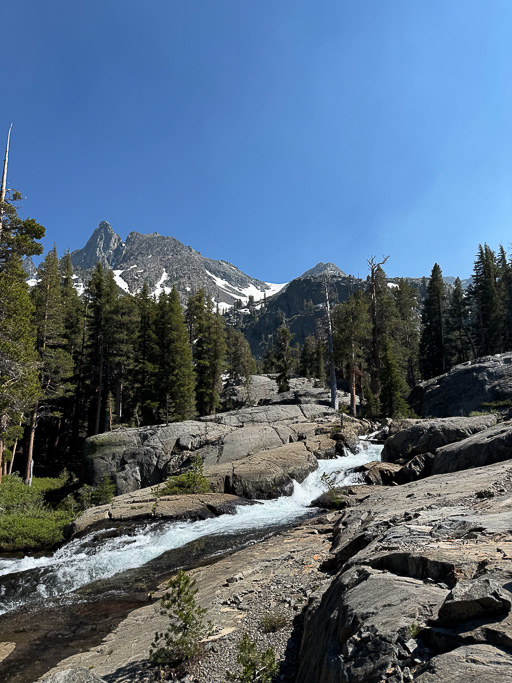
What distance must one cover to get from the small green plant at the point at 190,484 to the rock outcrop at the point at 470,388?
18.8 meters

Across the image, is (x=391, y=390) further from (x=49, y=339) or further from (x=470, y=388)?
(x=49, y=339)

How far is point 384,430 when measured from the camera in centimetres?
2669

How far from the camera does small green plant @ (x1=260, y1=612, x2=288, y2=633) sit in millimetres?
5531

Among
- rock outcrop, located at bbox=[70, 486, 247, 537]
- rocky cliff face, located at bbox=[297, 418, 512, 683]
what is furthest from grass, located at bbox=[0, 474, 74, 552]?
rocky cliff face, located at bbox=[297, 418, 512, 683]

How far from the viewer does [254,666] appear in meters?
4.36

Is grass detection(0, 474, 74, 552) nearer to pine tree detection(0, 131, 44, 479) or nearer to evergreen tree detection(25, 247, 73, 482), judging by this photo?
pine tree detection(0, 131, 44, 479)

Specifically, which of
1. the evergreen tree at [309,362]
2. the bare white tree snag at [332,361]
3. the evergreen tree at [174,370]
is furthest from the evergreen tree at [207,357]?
the evergreen tree at [309,362]

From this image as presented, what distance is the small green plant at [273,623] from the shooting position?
5.53 meters

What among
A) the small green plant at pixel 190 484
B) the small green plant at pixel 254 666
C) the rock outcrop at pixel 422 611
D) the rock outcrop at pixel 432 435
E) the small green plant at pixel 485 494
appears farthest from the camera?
the small green plant at pixel 190 484

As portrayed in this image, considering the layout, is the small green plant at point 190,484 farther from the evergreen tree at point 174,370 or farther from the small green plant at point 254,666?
the small green plant at point 254,666

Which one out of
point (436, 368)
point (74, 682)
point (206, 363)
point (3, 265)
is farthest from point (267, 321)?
point (74, 682)

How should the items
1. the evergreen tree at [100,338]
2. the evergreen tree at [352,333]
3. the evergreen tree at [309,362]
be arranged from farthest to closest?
the evergreen tree at [309,362] < the evergreen tree at [100,338] < the evergreen tree at [352,333]

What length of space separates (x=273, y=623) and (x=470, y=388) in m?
27.5

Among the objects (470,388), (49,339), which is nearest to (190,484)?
Answer: (49,339)
